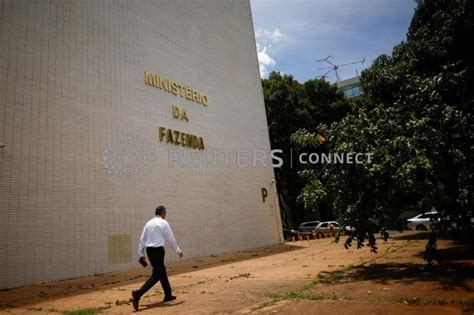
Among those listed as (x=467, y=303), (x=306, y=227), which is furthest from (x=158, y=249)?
(x=306, y=227)

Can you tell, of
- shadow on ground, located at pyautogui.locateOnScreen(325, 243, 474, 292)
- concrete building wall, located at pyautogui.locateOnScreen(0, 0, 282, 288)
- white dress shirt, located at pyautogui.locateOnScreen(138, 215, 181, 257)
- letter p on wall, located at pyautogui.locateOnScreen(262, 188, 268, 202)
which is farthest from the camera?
letter p on wall, located at pyautogui.locateOnScreen(262, 188, 268, 202)

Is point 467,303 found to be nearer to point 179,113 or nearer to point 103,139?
point 103,139

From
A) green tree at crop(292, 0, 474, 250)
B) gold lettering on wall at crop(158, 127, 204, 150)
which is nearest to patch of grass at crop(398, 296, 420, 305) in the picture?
green tree at crop(292, 0, 474, 250)

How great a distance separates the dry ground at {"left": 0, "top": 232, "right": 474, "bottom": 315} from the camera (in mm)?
4180

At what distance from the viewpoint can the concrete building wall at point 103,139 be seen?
8.43m

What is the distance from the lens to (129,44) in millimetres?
12117

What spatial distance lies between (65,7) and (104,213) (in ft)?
20.0

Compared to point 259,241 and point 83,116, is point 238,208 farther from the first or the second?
point 83,116

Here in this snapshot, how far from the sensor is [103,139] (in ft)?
34.1

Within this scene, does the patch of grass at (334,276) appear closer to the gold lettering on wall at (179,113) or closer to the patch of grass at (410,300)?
the patch of grass at (410,300)

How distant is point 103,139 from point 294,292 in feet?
24.9

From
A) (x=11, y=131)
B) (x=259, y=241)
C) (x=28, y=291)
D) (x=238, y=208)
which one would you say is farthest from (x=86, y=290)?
(x=259, y=241)

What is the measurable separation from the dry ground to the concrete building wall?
1499 mm

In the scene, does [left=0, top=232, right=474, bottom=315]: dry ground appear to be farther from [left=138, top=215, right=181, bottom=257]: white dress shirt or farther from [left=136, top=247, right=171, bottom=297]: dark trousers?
[left=138, top=215, right=181, bottom=257]: white dress shirt
